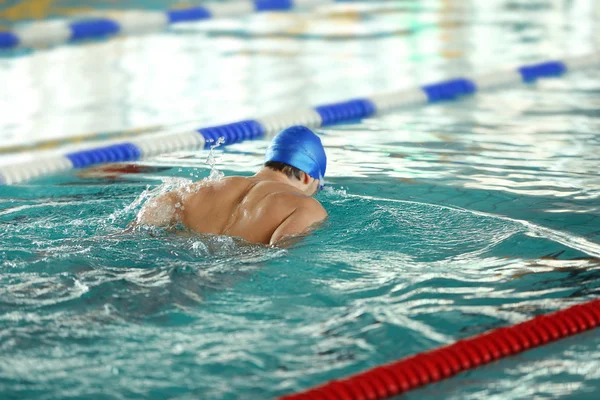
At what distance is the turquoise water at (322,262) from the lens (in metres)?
2.86

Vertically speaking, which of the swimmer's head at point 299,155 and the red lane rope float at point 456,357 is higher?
the swimmer's head at point 299,155

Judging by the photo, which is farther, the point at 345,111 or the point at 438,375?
the point at 345,111

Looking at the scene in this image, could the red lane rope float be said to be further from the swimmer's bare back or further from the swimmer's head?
the swimmer's head

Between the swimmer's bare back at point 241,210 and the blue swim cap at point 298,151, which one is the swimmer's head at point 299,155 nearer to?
the blue swim cap at point 298,151

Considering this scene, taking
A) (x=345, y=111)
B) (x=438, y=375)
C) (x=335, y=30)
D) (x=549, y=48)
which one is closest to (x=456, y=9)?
(x=335, y=30)

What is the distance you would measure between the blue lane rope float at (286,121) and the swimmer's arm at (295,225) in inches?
64.2

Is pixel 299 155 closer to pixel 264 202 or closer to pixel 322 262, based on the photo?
pixel 264 202

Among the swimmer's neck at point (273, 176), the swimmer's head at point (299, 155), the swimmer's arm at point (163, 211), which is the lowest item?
the swimmer's arm at point (163, 211)

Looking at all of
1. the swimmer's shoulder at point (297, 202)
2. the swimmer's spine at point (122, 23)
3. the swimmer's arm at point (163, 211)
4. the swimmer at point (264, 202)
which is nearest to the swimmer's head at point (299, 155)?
the swimmer at point (264, 202)

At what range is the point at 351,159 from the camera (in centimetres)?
593

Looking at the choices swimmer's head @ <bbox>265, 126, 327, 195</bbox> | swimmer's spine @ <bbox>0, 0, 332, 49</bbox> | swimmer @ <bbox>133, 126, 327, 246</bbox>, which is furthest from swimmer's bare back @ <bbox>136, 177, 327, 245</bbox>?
swimmer's spine @ <bbox>0, 0, 332, 49</bbox>

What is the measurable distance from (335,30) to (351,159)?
20.1ft

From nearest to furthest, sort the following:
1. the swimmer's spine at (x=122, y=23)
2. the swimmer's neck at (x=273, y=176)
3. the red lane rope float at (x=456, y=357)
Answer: the red lane rope float at (x=456, y=357)
the swimmer's neck at (x=273, y=176)
the swimmer's spine at (x=122, y=23)

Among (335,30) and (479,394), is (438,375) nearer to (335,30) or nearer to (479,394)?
(479,394)
